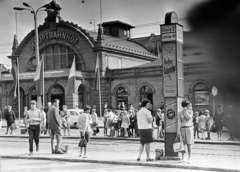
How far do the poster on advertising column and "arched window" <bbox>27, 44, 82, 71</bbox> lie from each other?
117 ft

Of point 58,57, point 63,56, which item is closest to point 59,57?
point 58,57

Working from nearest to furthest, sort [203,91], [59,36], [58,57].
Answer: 1. [203,91]
2. [59,36]
3. [58,57]

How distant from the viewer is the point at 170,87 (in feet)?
26.6

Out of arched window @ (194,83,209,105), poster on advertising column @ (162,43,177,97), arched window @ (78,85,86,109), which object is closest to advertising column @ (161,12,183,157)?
poster on advertising column @ (162,43,177,97)

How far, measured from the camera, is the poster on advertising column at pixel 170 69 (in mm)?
7855

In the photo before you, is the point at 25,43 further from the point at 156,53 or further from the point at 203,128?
the point at 203,128

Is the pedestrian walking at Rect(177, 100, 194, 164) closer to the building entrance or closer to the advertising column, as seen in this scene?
the advertising column

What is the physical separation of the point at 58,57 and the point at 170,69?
124 ft

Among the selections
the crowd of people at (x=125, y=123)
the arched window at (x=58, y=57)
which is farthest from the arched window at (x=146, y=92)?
the crowd of people at (x=125, y=123)

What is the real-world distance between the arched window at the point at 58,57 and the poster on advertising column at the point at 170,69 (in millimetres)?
35599

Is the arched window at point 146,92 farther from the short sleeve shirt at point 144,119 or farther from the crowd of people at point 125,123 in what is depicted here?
the short sleeve shirt at point 144,119

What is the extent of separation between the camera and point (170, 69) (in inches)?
311

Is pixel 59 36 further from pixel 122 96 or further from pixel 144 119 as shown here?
pixel 144 119

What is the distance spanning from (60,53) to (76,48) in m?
2.51
